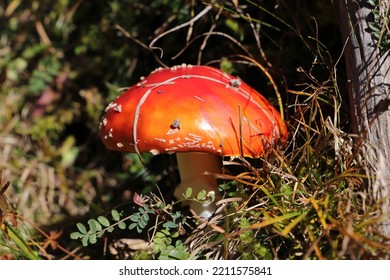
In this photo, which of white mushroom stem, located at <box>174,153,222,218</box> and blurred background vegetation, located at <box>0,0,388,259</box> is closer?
blurred background vegetation, located at <box>0,0,388,259</box>

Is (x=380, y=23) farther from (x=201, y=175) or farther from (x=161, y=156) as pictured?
(x=161, y=156)

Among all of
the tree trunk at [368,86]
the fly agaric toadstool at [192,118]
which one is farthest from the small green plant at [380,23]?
the fly agaric toadstool at [192,118]

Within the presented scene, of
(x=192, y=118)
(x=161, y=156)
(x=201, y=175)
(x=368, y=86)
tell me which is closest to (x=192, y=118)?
(x=192, y=118)

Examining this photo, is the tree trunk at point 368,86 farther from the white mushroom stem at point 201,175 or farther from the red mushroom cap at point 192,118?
the white mushroom stem at point 201,175

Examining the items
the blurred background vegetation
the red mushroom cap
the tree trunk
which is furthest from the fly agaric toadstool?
the tree trunk

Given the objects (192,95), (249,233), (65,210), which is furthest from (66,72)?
(249,233)

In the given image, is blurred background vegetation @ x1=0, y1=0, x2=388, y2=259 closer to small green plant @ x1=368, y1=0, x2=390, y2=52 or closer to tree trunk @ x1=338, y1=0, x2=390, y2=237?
tree trunk @ x1=338, y1=0, x2=390, y2=237
